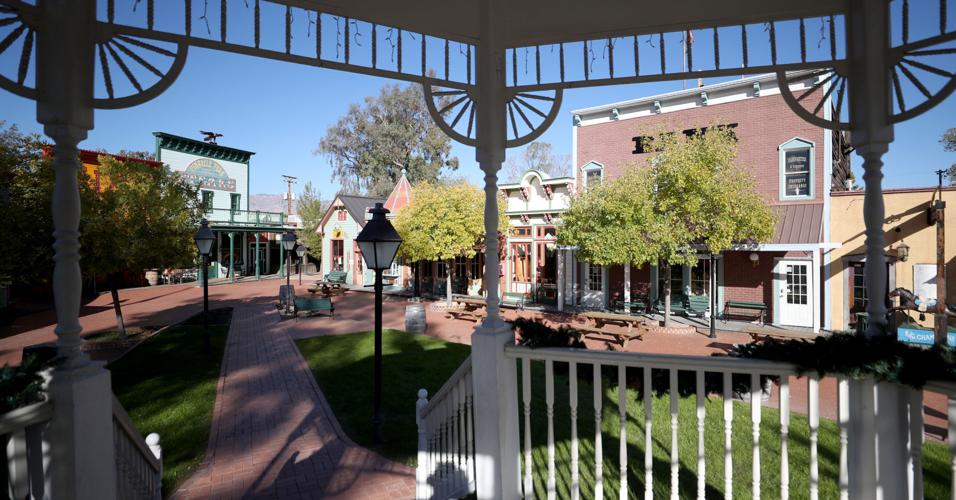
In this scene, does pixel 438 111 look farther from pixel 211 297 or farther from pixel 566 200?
pixel 211 297

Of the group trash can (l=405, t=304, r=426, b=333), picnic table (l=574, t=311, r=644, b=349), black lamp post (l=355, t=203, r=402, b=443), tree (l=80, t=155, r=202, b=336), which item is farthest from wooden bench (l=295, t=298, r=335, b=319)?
black lamp post (l=355, t=203, r=402, b=443)

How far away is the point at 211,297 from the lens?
800 inches

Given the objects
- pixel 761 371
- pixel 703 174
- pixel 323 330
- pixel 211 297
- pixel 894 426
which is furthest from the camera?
pixel 211 297

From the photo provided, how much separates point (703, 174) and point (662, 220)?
5.00 ft

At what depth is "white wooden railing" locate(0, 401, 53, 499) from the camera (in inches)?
72.7

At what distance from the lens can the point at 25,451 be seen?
74.8 inches

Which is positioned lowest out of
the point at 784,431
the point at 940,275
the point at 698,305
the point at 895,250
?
the point at 698,305

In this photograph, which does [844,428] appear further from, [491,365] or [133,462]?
[133,462]

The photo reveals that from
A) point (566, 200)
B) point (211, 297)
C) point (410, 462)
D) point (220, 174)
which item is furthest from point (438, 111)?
point (220, 174)

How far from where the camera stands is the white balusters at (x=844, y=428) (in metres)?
2.20

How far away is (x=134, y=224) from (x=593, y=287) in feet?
46.0

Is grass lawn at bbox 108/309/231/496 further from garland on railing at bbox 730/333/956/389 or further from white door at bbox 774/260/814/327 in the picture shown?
white door at bbox 774/260/814/327

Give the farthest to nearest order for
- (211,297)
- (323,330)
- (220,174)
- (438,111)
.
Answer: (220,174), (211,297), (323,330), (438,111)

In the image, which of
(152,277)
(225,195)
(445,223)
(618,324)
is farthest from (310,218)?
(618,324)
